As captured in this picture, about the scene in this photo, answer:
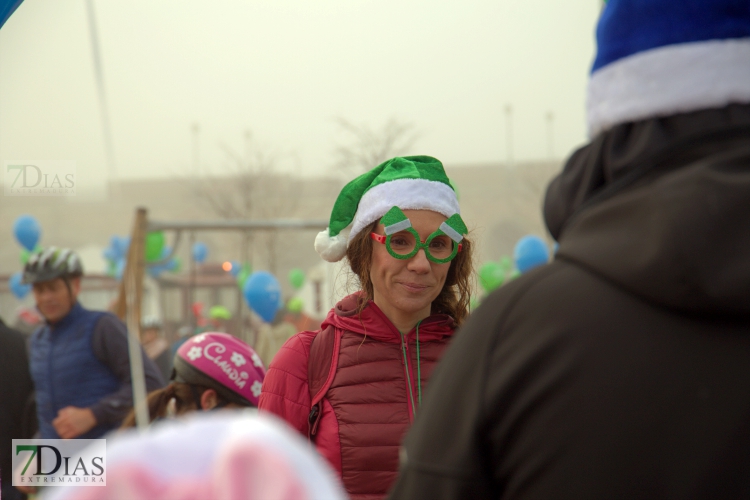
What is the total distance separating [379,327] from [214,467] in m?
1.57

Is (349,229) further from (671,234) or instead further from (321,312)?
(321,312)

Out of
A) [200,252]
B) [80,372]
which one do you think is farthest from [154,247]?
[200,252]

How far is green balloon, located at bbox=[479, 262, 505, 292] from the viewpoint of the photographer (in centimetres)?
971

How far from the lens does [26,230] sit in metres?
7.52

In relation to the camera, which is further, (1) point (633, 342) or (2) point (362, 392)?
(2) point (362, 392)

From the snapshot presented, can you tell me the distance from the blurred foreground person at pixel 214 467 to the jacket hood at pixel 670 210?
45 centimetres

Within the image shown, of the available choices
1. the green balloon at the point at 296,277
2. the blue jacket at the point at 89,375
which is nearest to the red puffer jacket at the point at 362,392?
the blue jacket at the point at 89,375

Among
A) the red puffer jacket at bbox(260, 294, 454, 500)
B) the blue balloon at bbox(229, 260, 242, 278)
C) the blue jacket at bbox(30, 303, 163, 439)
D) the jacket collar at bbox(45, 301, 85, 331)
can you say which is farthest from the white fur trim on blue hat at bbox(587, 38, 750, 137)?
the blue balloon at bbox(229, 260, 242, 278)

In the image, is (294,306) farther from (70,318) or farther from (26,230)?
(70,318)

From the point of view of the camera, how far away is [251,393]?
2.88 m

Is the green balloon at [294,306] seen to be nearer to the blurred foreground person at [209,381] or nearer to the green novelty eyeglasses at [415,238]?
the blurred foreground person at [209,381]

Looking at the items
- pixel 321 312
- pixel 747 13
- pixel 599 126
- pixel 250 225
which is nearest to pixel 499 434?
pixel 599 126

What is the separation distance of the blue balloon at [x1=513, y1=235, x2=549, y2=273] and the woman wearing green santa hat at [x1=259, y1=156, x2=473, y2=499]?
22.0 feet

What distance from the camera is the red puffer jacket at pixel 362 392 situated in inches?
78.3
